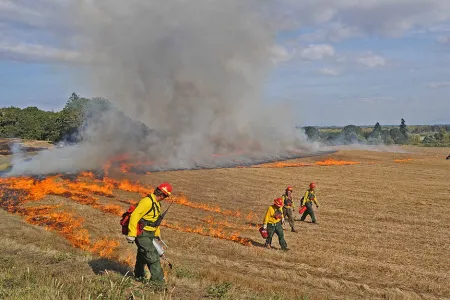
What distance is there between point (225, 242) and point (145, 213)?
8270 mm

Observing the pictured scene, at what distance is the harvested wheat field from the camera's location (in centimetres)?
956

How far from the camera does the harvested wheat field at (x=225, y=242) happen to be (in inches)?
376

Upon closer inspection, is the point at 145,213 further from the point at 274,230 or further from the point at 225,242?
the point at 274,230

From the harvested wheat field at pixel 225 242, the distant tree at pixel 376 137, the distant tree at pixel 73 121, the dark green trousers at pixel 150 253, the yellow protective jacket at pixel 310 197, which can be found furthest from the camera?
the distant tree at pixel 376 137

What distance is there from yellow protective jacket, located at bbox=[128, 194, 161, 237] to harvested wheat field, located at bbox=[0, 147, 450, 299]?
3.81ft

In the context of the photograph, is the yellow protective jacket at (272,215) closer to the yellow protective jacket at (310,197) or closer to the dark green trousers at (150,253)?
the yellow protective jacket at (310,197)

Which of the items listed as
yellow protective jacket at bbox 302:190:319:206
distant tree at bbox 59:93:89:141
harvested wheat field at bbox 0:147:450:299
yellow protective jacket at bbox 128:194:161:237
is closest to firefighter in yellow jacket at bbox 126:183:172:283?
yellow protective jacket at bbox 128:194:161:237

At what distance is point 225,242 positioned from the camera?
1677 cm

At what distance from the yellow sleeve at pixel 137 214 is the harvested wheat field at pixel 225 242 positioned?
1088mm

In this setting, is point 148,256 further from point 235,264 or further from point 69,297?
point 235,264

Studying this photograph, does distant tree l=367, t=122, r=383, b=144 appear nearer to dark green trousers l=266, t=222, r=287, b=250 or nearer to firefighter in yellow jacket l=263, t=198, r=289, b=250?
firefighter in yellow jacket l=263, t=198, r=289, b=250

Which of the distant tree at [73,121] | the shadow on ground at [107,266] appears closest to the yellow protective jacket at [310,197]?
the shadow on ground at [107,266]

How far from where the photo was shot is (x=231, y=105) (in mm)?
63500

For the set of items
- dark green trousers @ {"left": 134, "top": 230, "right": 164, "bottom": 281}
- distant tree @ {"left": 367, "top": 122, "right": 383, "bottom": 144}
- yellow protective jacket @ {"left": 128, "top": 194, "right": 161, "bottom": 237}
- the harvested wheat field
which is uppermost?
distant tree @ {"left": 367, "top": 122, "right": 383, "bottom": 144}
